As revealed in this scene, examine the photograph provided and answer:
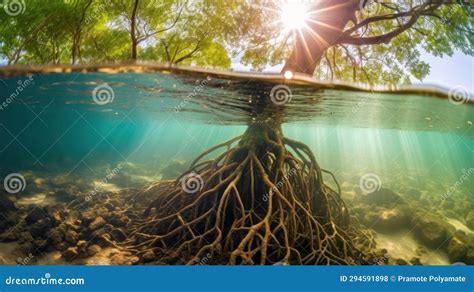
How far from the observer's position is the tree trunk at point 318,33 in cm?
950

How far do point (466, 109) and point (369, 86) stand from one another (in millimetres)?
7340

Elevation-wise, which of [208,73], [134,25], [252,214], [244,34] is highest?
[244,34]

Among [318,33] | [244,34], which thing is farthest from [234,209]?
[318,33]

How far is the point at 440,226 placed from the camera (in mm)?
12867

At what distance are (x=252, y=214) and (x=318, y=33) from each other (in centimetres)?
494

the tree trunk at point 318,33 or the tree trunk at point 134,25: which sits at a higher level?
the tree trunk at point 318,33

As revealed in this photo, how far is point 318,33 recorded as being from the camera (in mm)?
9656

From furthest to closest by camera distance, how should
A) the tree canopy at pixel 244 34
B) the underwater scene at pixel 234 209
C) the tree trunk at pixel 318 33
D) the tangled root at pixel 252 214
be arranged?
1. the tree trunk at pixel 318 33
2. the underwater scene at pixel 234 209
3. the tangled root at pixel 252 214
4. the tree canopy at pixel 244 34

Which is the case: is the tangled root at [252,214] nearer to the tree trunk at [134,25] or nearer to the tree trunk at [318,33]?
the tree trunk at [318,33]

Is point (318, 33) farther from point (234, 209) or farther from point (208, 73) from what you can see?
point (234, 209)

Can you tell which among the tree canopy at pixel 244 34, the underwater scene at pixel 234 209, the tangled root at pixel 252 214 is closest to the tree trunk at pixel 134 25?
the tree canopy at pixel 244 34

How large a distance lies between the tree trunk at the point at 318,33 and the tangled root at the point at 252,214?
204cm

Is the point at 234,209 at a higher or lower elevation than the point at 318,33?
lower

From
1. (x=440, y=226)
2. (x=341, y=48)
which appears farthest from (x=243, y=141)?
(x=440, y=226)
